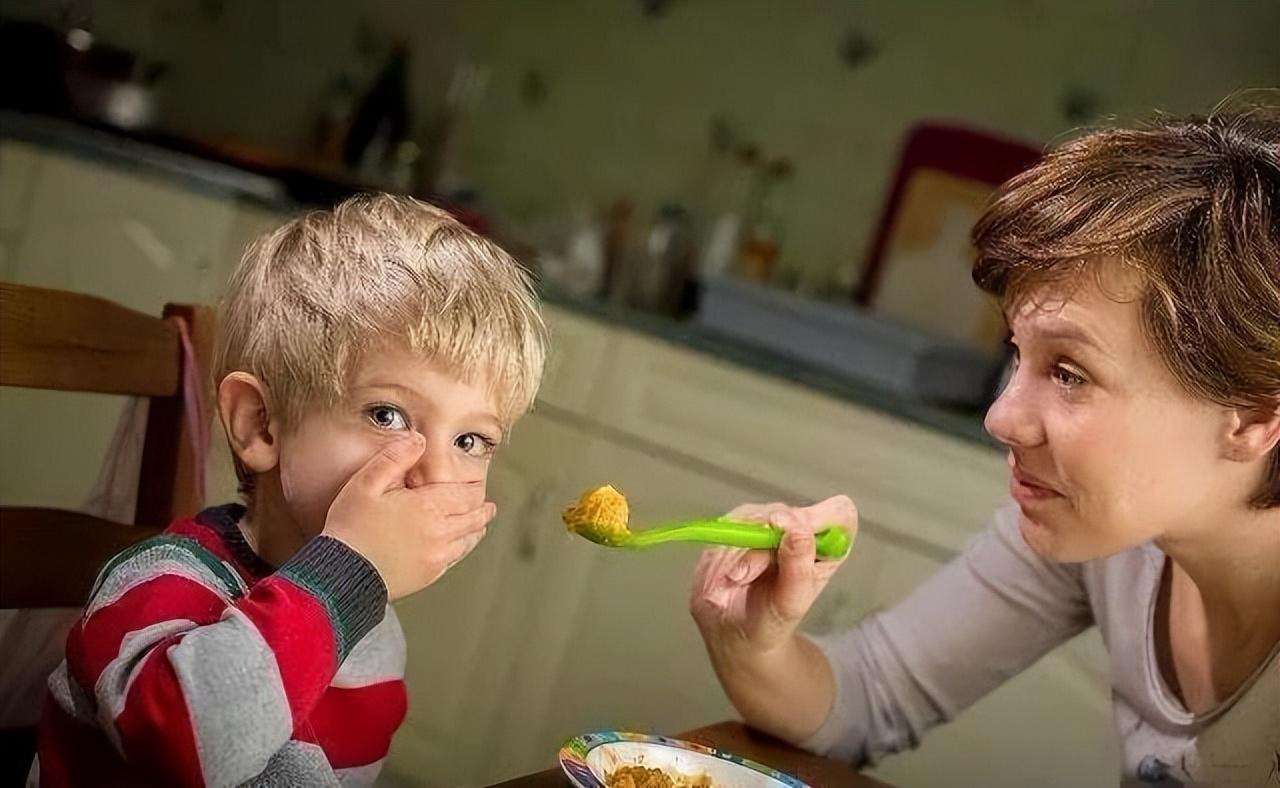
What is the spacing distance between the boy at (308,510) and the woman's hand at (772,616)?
24 cm

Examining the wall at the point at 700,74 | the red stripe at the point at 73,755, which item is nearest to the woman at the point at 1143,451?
the red stripe at the point at 73,755

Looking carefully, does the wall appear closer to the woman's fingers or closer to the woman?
the woman

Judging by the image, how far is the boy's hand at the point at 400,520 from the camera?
509 millimetres

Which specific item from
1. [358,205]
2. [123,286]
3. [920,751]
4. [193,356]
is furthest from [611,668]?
[358,205]

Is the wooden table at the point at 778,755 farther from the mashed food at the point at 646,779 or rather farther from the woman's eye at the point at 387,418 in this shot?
the woman's eye at the point at 387,418

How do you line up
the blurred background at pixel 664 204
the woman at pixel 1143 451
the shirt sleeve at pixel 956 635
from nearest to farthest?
the woman at pixel 1143 451, the shirt sleeve at pixel 956 635, the blurred background at pixel 664 204

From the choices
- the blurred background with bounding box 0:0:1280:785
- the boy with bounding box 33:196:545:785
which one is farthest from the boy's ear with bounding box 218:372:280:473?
the blurred background with bounding box 0:0:1280:785

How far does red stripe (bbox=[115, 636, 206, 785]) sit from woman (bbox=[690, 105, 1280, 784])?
1.12 feet

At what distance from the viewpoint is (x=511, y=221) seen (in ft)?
7.26

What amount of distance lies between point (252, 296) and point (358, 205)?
0.16 feet

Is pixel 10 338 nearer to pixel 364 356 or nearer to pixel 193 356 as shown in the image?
pixel 193 356

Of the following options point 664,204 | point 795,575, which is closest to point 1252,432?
point 795,575

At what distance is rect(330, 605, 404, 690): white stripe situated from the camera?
1.94 ft

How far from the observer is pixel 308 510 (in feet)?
1.78
